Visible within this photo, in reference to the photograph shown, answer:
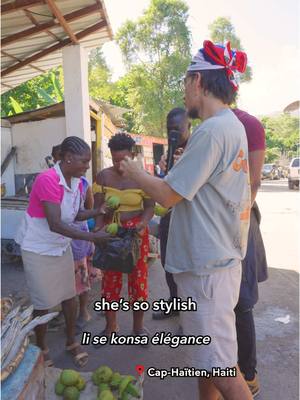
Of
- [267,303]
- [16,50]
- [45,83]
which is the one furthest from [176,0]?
[267,303]

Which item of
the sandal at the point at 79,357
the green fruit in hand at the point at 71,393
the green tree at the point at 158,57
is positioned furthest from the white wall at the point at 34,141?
the green tree at the point at 158,57

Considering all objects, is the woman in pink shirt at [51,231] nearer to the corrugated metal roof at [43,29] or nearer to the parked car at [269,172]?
the corrugated metal roof at [43,29]

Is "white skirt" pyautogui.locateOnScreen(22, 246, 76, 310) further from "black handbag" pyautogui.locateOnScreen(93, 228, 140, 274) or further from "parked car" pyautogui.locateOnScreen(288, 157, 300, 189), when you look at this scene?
"parked car" pyautogui.locateOnScreen(288, 157, 300, 189)

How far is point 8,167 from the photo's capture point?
6.66 m

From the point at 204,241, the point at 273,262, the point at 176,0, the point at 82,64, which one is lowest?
the point at 273,262

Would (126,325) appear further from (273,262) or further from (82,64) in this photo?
(82,64)

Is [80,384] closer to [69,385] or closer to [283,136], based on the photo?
[69,385]

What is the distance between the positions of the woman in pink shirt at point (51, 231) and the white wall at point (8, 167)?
4160 millimetres

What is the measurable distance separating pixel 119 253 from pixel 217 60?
1.61 meters

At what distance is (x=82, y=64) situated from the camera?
5746 millimetres

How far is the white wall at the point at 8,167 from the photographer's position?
6562 millimetres

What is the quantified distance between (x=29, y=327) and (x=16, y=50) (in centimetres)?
544

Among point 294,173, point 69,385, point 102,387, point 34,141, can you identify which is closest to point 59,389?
point 69,385

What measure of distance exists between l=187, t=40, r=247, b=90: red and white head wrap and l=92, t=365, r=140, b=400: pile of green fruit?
189 centimetres
